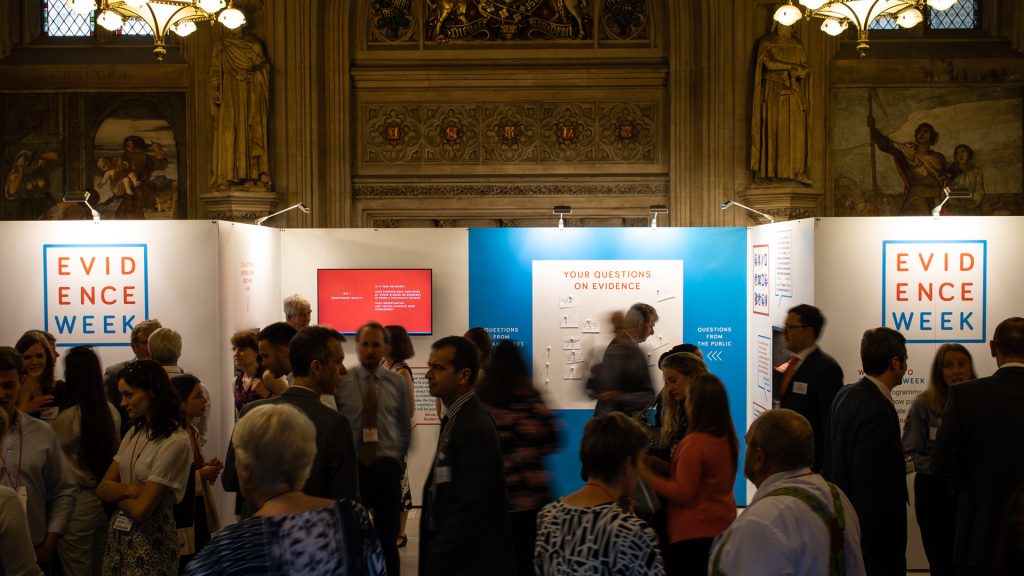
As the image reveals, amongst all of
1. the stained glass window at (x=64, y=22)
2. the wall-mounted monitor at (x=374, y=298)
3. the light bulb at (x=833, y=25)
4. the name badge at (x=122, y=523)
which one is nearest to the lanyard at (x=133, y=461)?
the name badge at (x=122, y=523)

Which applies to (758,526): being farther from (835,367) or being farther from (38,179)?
(38,179)

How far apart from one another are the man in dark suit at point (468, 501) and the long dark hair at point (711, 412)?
2.76ft

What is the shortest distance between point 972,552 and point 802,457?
194cm

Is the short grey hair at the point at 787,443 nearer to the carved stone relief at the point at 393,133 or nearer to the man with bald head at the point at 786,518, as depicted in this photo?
the man with bald head at the point at 786,518

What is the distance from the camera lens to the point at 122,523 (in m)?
4.02

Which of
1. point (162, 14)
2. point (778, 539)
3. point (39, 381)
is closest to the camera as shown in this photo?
point (778, 539)

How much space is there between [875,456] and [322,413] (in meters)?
2.26

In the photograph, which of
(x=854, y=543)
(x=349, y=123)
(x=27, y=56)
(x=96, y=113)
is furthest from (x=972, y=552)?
(x=27, y=56)

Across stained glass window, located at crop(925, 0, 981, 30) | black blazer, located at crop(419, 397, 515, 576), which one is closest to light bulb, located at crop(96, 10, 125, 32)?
black blazer, located at crop(419, 397, 515, 576)

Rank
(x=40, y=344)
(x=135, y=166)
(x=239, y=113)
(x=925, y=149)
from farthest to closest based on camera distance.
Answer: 1. (x=135, y=166)
2. (x=925, y=149)
3. (x=239, y=113)
4. (x=40, y=344)

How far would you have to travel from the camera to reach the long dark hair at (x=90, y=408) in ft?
14.5

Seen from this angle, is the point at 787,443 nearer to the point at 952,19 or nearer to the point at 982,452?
the point at 982,452

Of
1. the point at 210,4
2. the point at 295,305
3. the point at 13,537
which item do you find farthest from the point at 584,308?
the point at 13,537

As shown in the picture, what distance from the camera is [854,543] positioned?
9.52ft
